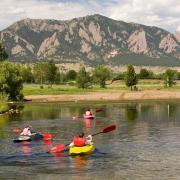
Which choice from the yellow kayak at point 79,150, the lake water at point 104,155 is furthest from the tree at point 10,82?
the yellow kayak at point 79,150

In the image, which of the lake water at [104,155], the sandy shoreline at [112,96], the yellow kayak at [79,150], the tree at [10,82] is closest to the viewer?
the lake water at [104,155]

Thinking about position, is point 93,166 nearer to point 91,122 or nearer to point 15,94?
point 91,122

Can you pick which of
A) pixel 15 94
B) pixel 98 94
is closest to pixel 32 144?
pixel 15 94

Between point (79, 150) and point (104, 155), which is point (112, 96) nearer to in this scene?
point (104, 155)

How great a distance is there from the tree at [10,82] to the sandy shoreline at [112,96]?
54.5 ft

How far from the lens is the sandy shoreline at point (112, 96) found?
515ft

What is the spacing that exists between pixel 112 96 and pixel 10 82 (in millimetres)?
41289

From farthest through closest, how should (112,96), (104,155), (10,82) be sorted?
1. (112,96)
2. (10,82)
3. (104,155)

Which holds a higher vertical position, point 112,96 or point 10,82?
point 10,82

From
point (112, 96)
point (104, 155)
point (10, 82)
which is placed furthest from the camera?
point (112, 96)

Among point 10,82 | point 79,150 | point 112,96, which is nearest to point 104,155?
point 79,150

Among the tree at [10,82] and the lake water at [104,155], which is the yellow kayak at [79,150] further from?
the tree at [10,82]

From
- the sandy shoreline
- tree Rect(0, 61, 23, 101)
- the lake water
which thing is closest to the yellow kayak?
the lake water

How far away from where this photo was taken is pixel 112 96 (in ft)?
529
